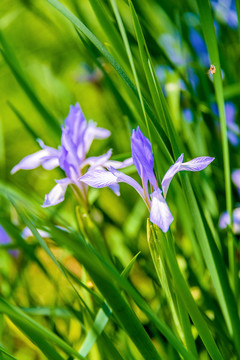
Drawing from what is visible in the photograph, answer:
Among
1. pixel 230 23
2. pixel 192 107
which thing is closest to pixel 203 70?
pixel 192 107

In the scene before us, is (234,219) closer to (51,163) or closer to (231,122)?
(231,122)

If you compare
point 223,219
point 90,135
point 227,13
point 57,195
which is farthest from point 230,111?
point 57,195

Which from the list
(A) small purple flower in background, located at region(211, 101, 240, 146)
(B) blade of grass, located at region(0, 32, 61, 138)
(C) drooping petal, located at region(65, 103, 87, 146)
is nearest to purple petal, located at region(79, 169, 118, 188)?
(C) drooping petal, located at region(65, 103, 87, 146)

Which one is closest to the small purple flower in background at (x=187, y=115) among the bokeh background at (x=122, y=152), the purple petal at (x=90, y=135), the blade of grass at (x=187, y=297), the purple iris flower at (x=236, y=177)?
the bokeh background at (x=122, y=152)

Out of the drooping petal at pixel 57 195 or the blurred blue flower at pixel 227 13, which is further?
the blurred blue flower at pixel 227 13

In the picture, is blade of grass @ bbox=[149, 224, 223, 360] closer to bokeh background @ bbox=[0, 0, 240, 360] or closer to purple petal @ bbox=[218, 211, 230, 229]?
bokeh background @ bbox=[0, 0, 240, 360]

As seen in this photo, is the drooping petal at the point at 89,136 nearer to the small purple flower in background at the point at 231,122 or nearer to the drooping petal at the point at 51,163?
the drooping petal at the point at 51,163
